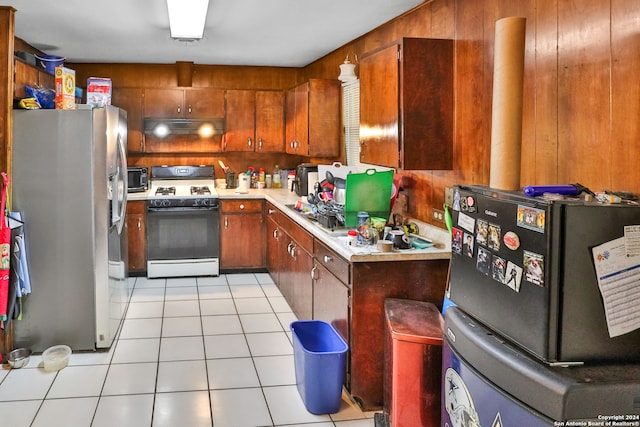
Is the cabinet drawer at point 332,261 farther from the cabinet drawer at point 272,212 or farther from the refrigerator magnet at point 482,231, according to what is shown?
the cabinet drawer at point 272,212

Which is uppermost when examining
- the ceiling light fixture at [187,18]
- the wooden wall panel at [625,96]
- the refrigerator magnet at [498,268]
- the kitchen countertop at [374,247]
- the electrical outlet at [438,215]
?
the ceiling light fixture at [187,18]

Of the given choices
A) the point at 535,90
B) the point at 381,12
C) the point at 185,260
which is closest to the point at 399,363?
the point at 535,90

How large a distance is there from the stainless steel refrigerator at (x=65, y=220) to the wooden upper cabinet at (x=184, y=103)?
263cm

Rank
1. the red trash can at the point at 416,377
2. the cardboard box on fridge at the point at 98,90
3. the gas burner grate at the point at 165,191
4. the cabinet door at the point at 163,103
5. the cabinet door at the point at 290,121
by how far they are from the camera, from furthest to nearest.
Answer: the cabinet door at the point at 163,103 → the cabinet door at the point at 290,121 → the gas burner grate at the point at 165,191 → the cardboard box on fridge at the point at 98,90 → the red trash can at the point at 416,377

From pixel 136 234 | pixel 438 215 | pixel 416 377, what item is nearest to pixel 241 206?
pixel 136 234

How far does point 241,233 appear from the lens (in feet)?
20.4

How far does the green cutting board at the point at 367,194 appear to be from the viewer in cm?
371

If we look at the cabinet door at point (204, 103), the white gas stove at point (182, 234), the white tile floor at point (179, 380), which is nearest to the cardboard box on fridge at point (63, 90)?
the white tile floor at point (179, 380)

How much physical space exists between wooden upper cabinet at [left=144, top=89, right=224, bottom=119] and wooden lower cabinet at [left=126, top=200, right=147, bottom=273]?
1154 millimetres

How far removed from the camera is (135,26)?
4.62 meters

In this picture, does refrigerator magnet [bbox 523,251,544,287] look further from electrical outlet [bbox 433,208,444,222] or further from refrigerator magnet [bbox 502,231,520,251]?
electrical outlet [bbox 433,208,444,222]

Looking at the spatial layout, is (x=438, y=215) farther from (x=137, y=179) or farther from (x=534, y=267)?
(x=137, y=179)

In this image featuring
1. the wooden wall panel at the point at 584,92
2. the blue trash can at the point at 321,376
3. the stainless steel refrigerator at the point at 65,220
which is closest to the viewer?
the wooden wall panel at the point at 584,92

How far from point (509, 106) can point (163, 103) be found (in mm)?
4951
